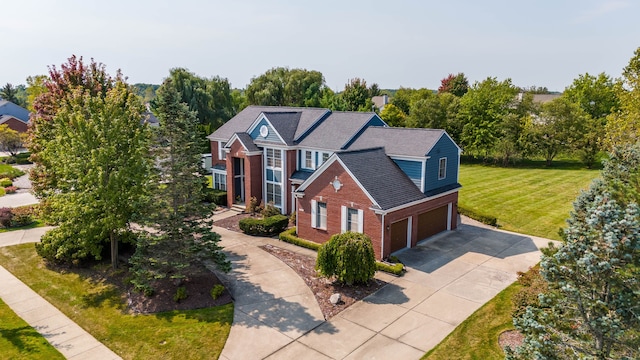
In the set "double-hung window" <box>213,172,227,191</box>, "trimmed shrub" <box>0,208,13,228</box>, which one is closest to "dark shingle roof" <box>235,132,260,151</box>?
"double-hung window" <box>213,172,227,191</box>

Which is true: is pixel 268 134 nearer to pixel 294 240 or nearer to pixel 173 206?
pixel 294 240

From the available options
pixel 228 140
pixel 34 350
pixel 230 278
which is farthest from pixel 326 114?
pixel 34 350

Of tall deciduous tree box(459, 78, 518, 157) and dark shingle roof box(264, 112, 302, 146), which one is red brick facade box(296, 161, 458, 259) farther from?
tall deciduous tree box(459, 78, 518, 157)

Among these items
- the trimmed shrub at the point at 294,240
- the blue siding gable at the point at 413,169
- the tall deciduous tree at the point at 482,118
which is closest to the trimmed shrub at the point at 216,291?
the trimmed shrub at the point at 294,240

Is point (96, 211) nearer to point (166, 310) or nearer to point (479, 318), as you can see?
point (166, 310)

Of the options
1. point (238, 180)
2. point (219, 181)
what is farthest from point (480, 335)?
point (219, 181)

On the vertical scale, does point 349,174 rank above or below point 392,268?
above
